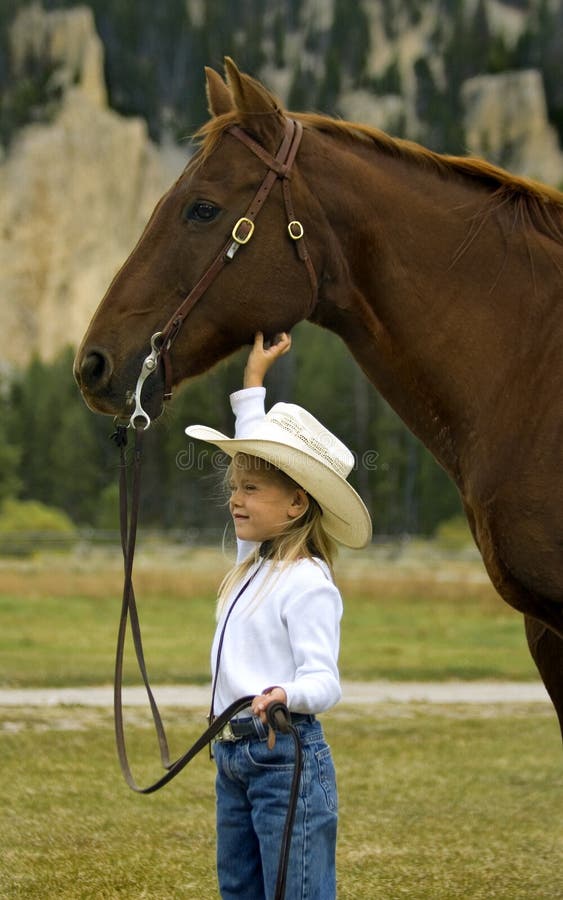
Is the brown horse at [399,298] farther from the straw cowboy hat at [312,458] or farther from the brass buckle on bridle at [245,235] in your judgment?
the straw cowboy hat at [312,458]

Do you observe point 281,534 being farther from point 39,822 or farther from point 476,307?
point 39,822

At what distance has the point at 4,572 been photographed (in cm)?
2431

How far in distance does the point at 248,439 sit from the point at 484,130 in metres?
82.3

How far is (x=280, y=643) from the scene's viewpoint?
120 inches

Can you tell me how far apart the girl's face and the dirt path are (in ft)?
22.9

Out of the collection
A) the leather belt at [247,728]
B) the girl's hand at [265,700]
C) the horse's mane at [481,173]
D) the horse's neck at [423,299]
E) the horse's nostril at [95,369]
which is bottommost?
the leather belt at [247,728]

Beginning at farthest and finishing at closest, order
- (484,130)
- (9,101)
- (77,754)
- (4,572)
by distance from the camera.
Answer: (484,130)
(9,101)
(4,572)
(77,754)

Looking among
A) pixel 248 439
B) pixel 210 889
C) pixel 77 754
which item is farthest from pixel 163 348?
pixel 77 754

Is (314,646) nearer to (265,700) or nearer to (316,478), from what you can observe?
Answer: (265,700)

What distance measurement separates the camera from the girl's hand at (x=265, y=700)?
280 cm

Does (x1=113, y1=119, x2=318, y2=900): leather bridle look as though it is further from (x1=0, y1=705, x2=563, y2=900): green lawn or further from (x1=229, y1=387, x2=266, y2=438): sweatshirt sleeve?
(x1=0, y1=705, x2=563, y2=900): green lawn

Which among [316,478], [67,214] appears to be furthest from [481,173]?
[67,214]

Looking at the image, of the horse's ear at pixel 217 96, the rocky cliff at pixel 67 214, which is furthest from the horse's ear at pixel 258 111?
the rocky cliff at pixel 67 214

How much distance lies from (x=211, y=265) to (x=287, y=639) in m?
1.07
